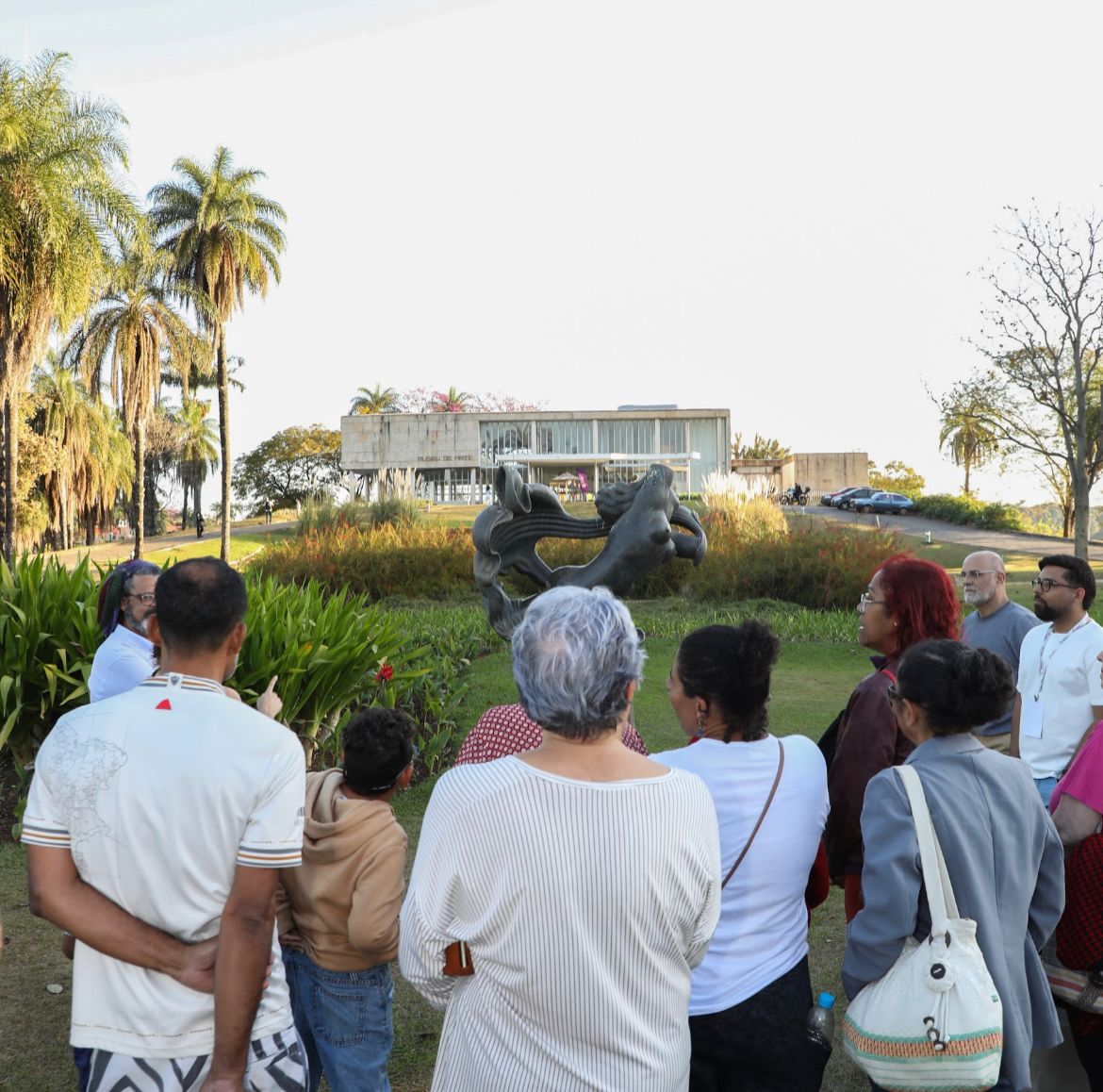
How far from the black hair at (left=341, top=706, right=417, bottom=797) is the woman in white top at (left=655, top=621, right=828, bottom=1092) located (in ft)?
2.52

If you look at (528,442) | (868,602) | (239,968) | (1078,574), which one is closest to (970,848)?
(868,602)

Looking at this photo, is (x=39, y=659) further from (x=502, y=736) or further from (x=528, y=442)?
(x=528, y=442)

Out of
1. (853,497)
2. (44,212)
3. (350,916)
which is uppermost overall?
(44,212)

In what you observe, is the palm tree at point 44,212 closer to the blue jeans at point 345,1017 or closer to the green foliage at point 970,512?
the blue jeans at point 345,1017

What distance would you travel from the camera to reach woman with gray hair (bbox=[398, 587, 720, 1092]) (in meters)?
1.98

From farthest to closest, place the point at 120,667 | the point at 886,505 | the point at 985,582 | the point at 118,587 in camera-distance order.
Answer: the point at 886,505, the point at 985,582, the point at 118,587, the point at 120,667

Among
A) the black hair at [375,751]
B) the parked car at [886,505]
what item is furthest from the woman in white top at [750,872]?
the parked car at [886,505]

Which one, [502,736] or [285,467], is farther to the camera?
[285,467]

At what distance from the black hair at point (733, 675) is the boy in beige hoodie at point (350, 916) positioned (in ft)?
2.82

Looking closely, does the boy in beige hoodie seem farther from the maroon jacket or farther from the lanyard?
the lanyard

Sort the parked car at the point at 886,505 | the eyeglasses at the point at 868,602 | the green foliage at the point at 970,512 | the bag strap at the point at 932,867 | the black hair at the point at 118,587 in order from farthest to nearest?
1. the parked car at the point at 886,505
2. the green foliage at the point at 970,512
3. the black hair at the point at 118,587
4. the eyeglasses at the point at 868,602
5. the bag strap at the point at 932,867

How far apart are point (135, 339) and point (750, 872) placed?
106ft

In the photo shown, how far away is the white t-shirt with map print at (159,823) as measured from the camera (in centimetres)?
214

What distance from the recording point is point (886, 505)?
48.4 meters
